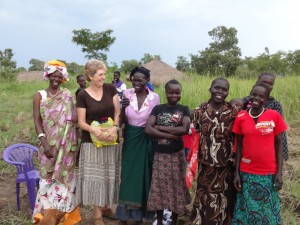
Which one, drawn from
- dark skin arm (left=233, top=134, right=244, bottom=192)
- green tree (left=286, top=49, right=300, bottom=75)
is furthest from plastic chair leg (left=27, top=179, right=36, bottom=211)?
green tree (left=286, top=49, right=300, bottom=75)

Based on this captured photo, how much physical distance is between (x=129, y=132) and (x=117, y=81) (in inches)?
212

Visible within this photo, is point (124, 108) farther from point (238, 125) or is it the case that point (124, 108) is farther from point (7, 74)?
point (7, 74)

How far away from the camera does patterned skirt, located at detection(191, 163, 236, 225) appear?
2.78 metres

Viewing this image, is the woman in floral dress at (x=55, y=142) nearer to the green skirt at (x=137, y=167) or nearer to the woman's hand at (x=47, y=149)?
the woman's hand at (x=47, y=149)

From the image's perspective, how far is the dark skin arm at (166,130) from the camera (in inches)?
115

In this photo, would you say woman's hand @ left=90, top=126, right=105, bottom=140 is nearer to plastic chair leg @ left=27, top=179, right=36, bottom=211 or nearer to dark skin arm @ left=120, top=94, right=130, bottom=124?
dark skin arm @ left=120, top=94, right=130, bottom=124

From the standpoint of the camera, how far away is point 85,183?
3.26 m

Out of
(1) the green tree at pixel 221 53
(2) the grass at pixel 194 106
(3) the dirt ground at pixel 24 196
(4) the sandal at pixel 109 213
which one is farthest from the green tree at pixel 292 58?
(4) the sandal at pixel 109 213

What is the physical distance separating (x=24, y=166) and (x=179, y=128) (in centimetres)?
196

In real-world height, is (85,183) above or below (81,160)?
below

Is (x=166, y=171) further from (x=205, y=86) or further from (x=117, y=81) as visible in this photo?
(x=117, y=81)

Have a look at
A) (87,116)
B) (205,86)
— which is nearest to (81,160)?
(87,116)

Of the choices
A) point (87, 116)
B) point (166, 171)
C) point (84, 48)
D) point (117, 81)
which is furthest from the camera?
point (84, 48)

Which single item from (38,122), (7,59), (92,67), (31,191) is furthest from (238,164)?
(7,59)
